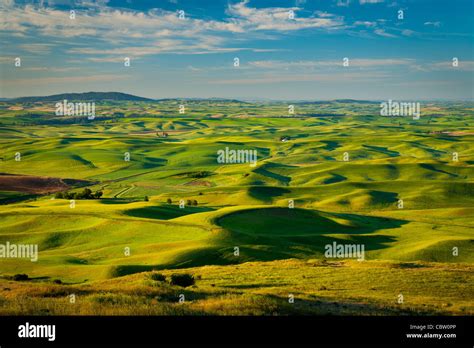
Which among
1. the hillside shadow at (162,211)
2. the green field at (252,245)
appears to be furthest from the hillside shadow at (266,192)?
the hillside shadow at (162,211)

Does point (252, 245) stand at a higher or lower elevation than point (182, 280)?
lower

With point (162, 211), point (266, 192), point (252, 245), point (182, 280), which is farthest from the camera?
point (266, 192)

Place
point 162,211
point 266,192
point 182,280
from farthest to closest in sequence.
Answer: point 266,192 < point 162,211 < point 182,280

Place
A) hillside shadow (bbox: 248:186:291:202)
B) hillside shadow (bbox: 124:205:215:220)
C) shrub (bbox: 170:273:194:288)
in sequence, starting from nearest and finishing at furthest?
1. shrub (bbox: 170:273:194:288)
2. hillside shadow (bbox: 124:205:215:220)
3. hillside shadow (bbox: 248:186:291:202)

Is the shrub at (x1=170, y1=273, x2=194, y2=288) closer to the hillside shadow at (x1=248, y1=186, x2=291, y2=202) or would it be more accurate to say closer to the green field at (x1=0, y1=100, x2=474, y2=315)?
the green field at (x1=0, y1=100, x2=474, y2=315)

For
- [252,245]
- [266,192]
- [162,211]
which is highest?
[252,245]

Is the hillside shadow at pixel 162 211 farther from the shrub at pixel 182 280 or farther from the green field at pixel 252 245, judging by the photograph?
the shrub at pixel 182 280

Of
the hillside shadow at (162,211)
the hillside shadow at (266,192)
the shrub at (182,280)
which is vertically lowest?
the hillside shadow at (266,192)

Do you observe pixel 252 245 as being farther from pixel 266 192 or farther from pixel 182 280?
pixel 266 192

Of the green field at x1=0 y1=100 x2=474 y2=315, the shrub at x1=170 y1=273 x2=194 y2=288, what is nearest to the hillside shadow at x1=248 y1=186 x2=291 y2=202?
the green field at x1=0 y1=100 x2=474 y2=315

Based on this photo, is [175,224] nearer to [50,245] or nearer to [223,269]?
[50,245]

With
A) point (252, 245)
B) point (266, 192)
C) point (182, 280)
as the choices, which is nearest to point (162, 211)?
point (252, 245)

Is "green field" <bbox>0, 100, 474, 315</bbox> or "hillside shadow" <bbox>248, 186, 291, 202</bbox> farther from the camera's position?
"hillside shadow" <bbox>248, 186, 291, 202</bbox>
